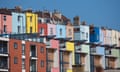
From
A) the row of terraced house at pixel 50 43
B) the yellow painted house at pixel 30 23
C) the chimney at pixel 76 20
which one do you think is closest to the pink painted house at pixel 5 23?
the row of terraced house at pixel 50 43

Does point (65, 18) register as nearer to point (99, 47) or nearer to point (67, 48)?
point (99, 47)

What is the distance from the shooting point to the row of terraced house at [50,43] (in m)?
57.7

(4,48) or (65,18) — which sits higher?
(65,18)

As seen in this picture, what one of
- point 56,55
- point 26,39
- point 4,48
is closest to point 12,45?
point 4,48

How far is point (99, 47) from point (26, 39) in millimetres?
28682

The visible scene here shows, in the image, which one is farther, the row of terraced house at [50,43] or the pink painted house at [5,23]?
the pink painted house at [5,23]

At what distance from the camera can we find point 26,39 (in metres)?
61.9

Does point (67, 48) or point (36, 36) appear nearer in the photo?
point (36, 36)

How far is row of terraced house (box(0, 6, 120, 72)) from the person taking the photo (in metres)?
57.7

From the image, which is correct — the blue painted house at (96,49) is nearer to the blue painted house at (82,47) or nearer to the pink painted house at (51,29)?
the blue painted house at (82,47)

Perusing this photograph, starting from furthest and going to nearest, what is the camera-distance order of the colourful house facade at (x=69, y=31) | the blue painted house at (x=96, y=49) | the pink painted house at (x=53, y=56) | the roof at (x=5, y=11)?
1. the blue painted house at (x=96, y=49)
2. the colourful house facade at (x=69, y=31)
3. the roof at (x=5, y=11)
4. the pink painted house at (x=53, y=56)

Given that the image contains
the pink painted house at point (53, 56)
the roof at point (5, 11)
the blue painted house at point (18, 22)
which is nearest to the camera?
the blue painted house at point (18, 22)

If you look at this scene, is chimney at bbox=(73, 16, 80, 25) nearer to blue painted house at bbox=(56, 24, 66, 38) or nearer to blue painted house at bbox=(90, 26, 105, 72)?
blue painted house at bbox=(90, 26, 105, 72)

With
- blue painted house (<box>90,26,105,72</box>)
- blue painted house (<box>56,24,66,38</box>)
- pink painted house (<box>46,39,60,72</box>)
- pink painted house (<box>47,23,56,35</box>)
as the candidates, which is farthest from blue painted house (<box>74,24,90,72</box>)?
pink painted house (<box>46,39,60,72</box>)
